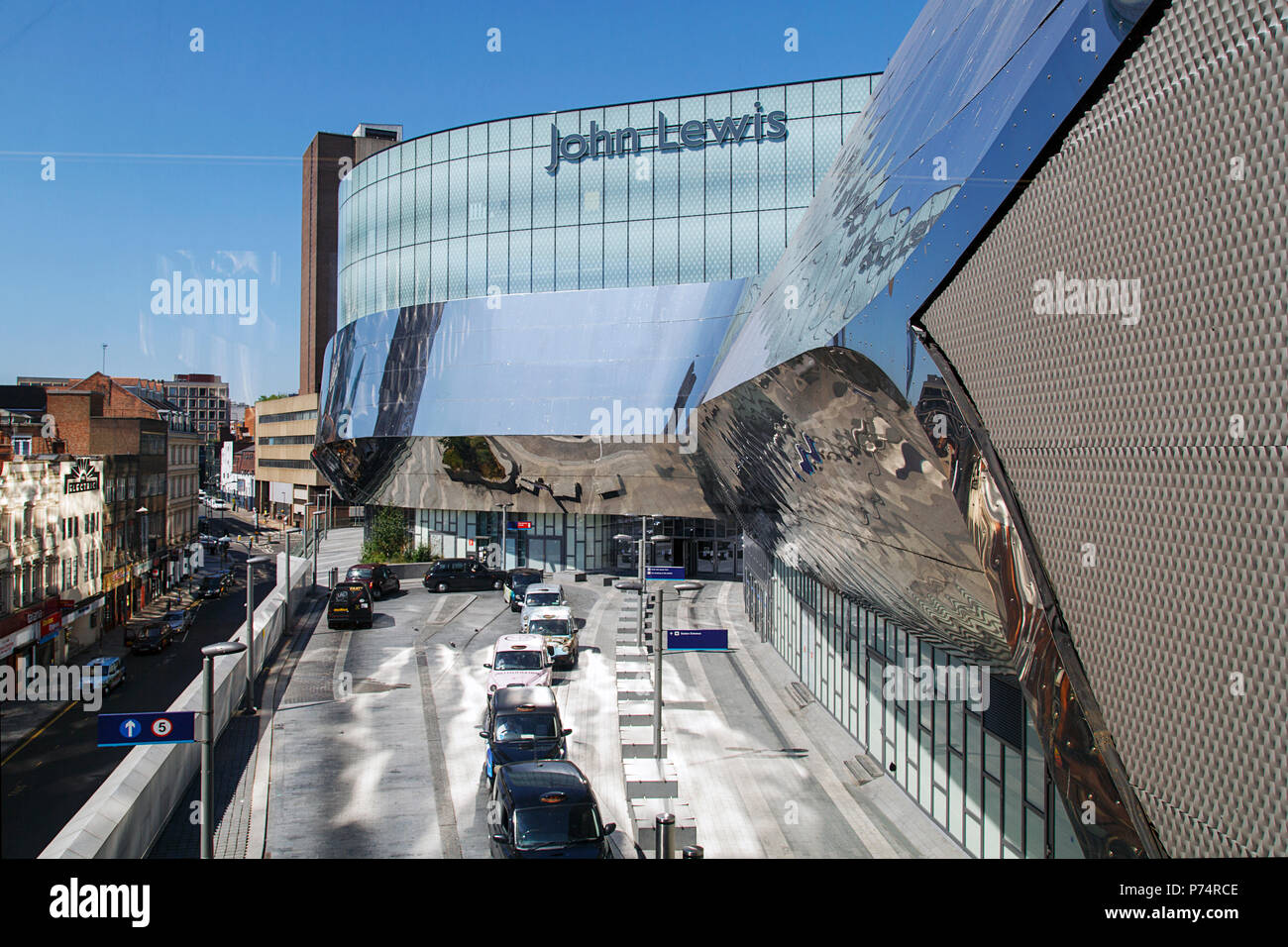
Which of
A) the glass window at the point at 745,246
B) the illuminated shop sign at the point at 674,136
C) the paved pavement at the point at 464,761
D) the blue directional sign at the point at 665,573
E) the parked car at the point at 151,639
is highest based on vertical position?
the illuminated shop sign at the point at 674,136

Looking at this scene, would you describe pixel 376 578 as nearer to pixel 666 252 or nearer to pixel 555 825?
pixel 666 252

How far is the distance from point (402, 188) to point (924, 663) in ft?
150

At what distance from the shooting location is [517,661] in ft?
77.0

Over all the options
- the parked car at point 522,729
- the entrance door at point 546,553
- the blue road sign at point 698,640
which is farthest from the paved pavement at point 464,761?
the entrance door at point 546,553

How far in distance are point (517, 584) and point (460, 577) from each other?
5.75m

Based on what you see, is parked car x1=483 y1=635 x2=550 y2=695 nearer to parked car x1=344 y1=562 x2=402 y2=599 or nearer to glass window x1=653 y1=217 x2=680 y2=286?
parked car x1=344 y1=562 x2=402 y2=599

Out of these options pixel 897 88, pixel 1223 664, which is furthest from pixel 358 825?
pixel 897 88

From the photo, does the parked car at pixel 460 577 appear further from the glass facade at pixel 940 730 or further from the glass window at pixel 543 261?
the glass facade at pixel 940 730

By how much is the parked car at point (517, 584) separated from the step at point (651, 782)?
21789 millimetres

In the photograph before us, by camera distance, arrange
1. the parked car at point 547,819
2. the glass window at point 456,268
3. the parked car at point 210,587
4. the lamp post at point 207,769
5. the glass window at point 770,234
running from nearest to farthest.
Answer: the lamp post at point 207,769, the parked car at point 547,819, the glass window at point 770,234, the parked car at point 210,587, the glass window at point 456,268

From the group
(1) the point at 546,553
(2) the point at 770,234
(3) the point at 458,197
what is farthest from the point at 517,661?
(3) the point at 458,197

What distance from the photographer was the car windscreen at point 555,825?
12180 mm

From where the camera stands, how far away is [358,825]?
571 inches
